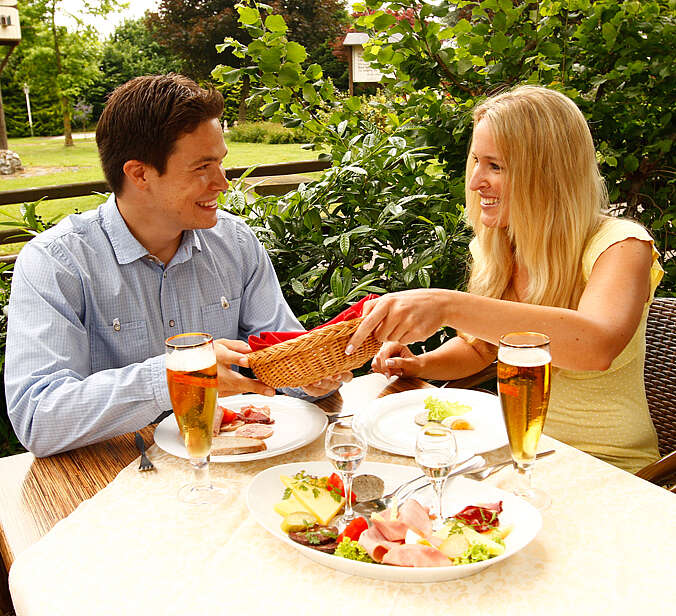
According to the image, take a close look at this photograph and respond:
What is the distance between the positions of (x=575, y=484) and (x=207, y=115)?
1.25 metres

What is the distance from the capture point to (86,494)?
119 cm

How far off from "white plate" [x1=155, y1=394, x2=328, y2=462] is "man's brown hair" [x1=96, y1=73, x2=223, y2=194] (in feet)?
2.18

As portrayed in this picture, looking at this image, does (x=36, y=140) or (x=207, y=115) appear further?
(x=36, y=140)

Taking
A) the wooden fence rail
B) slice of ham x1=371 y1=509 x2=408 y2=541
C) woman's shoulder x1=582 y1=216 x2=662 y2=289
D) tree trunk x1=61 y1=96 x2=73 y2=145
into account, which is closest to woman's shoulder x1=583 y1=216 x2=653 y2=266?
woman's shoulder x1=582 y1=216 x2=662 y2=289

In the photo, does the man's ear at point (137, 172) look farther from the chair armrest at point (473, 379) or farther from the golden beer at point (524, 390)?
the golden beer at point (524, 390)

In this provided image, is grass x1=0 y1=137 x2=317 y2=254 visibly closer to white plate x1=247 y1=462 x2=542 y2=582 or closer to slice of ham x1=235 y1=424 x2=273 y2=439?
slice of ham x1=235 y1=424 x2=273 y2=439

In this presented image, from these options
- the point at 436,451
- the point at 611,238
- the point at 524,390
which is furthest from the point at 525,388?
the point at 611,238

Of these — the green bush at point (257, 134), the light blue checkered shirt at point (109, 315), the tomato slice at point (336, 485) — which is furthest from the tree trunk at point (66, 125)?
the tomato slice at point (336, 485)

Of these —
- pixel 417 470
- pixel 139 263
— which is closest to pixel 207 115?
pixel 139 263

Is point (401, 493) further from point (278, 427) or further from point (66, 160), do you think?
point (66, 160)

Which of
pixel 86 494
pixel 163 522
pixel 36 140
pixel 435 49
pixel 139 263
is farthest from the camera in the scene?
pixel 36 140

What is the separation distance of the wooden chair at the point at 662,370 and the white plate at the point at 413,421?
2.18ft

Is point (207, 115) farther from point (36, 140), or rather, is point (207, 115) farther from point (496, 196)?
point (36, 140)

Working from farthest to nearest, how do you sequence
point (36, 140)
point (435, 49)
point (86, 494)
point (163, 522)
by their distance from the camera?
point (36, 140) < point (435, 49) < point (86, 494) < point (163, 522)
